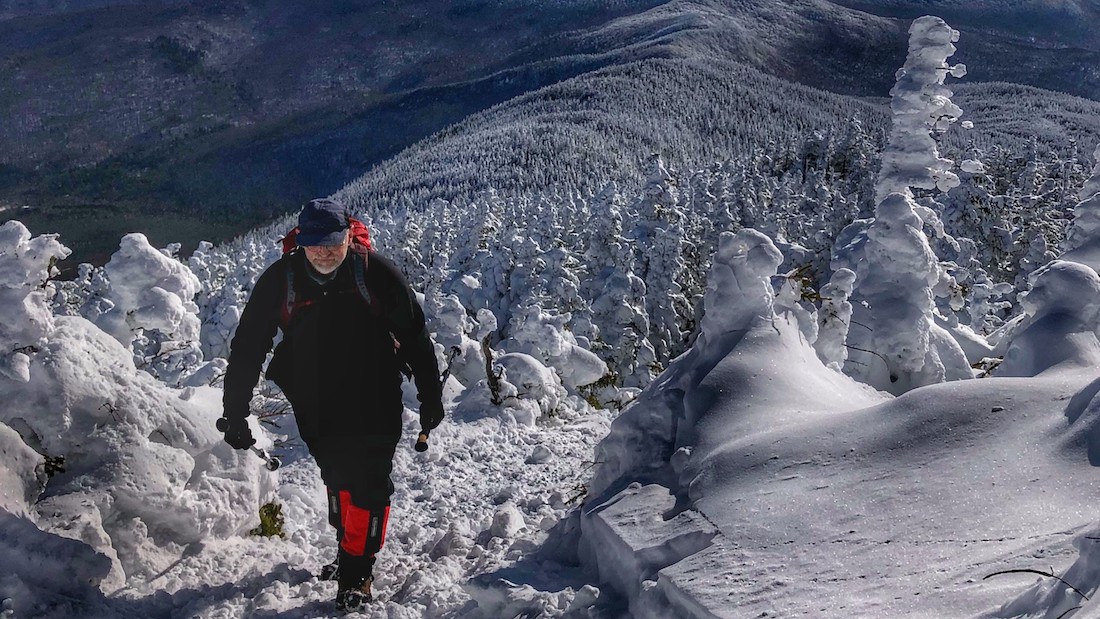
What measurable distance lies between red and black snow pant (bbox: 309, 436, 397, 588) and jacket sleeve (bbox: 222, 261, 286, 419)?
48 cm

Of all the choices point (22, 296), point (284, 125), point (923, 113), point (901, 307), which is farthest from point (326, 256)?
point (284, 125)

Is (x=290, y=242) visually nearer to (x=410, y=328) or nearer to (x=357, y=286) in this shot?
(x=357, y=286)

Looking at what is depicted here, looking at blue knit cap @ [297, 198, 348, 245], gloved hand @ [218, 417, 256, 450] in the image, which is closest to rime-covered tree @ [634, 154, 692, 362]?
gloved hand @ [218, 417, 256, 450]

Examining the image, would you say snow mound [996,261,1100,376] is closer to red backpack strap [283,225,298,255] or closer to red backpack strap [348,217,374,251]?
red backpack strap [348,217,374,251]

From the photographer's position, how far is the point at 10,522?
171 inches

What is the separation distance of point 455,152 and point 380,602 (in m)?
102

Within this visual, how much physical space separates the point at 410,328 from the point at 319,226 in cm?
76

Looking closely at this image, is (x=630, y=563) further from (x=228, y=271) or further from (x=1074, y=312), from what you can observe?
(x=228, y=271)

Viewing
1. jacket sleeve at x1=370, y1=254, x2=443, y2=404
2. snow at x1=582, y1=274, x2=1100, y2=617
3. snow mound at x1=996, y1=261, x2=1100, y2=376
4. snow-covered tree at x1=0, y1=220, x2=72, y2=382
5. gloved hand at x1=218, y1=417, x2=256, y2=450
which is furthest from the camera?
snow mound at x1=996, y1=261, x2=1100, y2=376

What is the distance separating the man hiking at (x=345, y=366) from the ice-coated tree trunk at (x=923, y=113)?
11.8 meters

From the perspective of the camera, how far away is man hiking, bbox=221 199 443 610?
4512mm

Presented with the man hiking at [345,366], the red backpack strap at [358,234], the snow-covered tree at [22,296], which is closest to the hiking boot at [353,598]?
the man hiking at [345,366]

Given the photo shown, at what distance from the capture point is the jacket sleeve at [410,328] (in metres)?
4.59

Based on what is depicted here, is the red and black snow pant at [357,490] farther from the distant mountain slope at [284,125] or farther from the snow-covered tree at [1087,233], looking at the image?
the distant mountain slope at [284,125]
